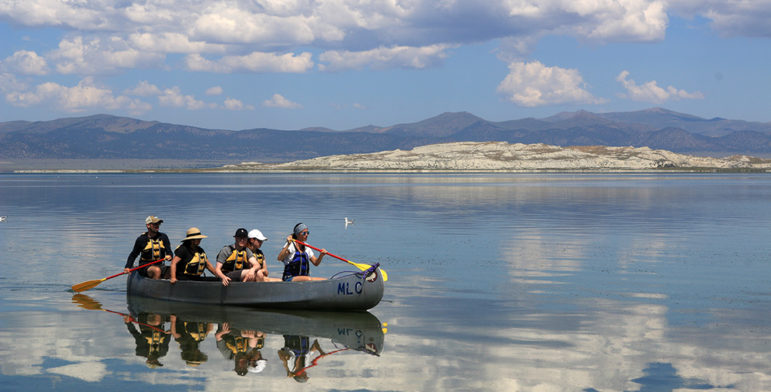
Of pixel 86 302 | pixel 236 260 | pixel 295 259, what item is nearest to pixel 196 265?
pixel 236 260

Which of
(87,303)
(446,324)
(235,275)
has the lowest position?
(87,303)

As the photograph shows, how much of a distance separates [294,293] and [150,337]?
11.9ft

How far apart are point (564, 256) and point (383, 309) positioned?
12.5m

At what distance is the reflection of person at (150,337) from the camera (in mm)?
15734

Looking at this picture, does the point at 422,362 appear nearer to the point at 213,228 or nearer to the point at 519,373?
the point at 519,373

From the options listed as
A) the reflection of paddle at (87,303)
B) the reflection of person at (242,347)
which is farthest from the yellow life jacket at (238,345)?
the reflection of paddle at (87,303)

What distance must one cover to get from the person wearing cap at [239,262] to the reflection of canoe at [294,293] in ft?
1.25

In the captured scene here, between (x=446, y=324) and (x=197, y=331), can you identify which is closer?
(x=197, y=331)

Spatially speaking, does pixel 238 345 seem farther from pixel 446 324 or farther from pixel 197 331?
pixel 446 324

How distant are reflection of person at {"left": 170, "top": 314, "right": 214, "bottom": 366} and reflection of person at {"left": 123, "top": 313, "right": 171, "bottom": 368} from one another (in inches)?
10.4

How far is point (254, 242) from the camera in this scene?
20547 mm

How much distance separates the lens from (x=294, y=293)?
1978 cm

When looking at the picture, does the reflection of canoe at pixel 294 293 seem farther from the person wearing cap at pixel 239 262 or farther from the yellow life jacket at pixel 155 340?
the yellow life jacket at pixel 155 340

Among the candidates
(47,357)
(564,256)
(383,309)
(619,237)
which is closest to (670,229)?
(619,237)
